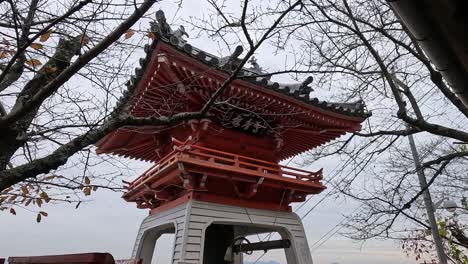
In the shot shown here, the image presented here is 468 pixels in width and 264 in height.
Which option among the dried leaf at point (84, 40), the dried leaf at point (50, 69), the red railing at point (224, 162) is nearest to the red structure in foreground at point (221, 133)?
the red railing at point (224, 162)

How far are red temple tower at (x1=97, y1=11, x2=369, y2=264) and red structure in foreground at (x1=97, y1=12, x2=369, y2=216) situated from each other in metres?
0.02

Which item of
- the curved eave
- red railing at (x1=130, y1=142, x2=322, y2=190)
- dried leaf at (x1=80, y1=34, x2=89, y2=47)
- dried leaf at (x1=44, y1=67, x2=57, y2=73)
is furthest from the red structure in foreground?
the curved eave

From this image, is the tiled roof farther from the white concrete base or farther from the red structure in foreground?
the white concrete base

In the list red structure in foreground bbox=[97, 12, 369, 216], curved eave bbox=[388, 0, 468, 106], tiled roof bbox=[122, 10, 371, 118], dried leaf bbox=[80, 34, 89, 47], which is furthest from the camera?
red structure in foreground bbox=[97, 12, 369, 216]

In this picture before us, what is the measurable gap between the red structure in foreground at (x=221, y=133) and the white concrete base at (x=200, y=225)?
23 cm

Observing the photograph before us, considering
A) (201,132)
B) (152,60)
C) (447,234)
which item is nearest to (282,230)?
(201,132)

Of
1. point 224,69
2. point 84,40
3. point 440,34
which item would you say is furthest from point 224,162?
point 440,34

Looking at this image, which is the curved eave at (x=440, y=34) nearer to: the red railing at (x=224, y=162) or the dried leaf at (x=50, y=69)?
the dried leaf at (x=50, y=69)

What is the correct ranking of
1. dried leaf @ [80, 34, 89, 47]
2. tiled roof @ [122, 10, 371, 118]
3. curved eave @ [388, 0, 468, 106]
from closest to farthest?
curved eave @ [388, 0, 468, 106], dried leaf @ [80, 34, 89, 47], tiled roof @ [122, 10, 371, 118]

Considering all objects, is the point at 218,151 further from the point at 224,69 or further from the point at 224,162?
the point at 224,69

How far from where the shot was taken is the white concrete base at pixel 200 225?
263 inches

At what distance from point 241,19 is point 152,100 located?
403 centimetres

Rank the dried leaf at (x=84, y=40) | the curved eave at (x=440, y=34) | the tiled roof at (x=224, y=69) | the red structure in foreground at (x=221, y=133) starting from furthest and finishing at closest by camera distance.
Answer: the red structure in foreground at (x=221, y=133) < the tiled roof at (x=224, y=69) < the dried leaf at (x=84, y=40) < the curved eave at (x=440, y=34)

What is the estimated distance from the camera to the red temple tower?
6.67 meters
